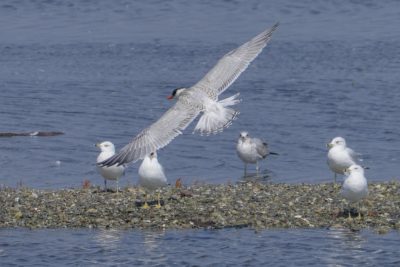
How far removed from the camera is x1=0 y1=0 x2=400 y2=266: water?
1344 centimetres

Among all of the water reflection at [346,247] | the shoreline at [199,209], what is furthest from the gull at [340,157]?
the water reflection at [346,247]

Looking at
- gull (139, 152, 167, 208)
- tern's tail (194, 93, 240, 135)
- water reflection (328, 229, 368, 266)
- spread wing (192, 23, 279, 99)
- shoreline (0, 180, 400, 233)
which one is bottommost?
water reflection (328, 229, 368, 266)

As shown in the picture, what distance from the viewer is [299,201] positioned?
1534cm

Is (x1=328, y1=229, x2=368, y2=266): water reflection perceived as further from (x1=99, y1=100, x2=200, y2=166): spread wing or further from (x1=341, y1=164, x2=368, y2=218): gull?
(x1=99, y1=100, x2=200, y2=166): spread wing

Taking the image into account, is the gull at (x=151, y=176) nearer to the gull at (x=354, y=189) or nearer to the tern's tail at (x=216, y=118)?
the tern's tail at (x=216, y=118)

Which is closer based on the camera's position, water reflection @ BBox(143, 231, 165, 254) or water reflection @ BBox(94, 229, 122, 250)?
water reflection @ BBox(143, 231, 165, 254)

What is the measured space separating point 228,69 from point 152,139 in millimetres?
2655

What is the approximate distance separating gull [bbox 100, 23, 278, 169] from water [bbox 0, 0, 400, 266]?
1224 mm

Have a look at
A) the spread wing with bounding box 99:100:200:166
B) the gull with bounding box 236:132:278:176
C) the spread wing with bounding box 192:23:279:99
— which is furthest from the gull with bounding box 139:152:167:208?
the gull with bounding box 236:132:278:176

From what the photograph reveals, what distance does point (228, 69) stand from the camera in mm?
15672

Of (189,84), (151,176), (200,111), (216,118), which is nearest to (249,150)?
(151,176)

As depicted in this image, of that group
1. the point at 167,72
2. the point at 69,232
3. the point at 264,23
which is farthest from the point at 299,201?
the point at 264,23

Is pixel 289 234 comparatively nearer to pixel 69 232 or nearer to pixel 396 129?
pixel 69 232

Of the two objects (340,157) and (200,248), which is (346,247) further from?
(340,157)
